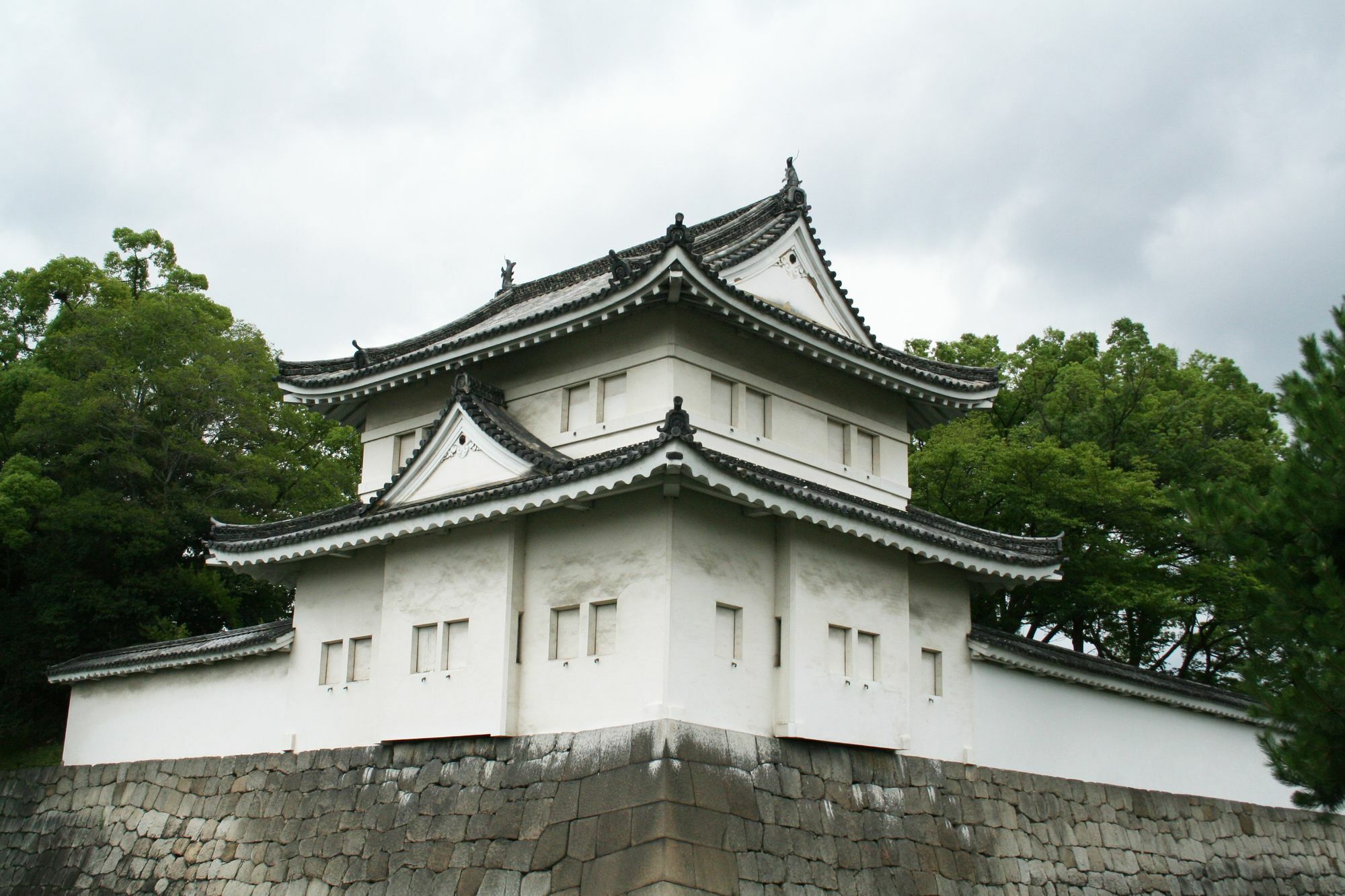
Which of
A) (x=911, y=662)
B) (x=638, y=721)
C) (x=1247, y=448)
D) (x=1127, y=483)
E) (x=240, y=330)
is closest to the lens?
(x=638, y=721)

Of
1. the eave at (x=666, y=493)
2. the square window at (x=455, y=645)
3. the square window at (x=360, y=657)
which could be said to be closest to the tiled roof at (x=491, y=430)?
the eave at (x=666, y=493)

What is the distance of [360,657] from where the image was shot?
16453 mm

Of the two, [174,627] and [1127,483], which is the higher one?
[1127,483]

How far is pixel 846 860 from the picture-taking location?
1346 centimetres

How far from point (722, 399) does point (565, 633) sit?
12.6 ft

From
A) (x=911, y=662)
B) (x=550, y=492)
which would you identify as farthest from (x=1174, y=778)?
(x=550, y=492)

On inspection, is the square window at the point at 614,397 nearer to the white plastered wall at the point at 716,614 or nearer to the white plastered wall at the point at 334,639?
the white plastered wall at the point at 716,614

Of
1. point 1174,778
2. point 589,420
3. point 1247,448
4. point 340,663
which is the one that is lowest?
point 1174,778

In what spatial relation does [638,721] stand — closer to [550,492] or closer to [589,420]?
[550,492]

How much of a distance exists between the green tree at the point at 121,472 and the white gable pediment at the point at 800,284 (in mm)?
15359

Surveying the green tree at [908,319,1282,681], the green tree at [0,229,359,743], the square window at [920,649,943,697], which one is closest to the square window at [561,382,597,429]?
the square window at [920,649,943,697]

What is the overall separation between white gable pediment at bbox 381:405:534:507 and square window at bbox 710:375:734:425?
284 centimetres

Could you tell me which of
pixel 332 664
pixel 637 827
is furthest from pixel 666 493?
pixel 332 664

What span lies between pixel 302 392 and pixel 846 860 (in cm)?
1050
